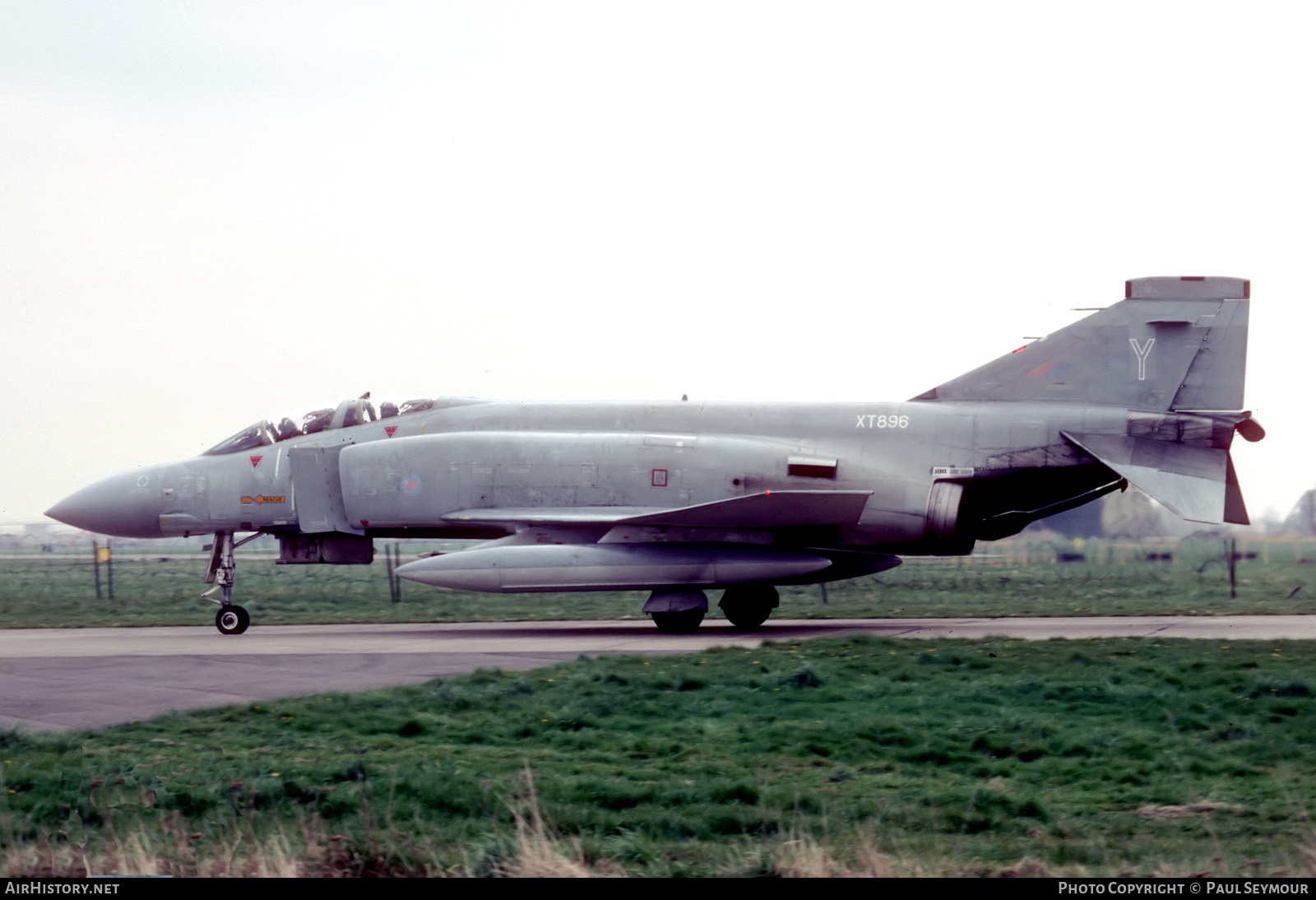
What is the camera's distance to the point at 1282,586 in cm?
3006

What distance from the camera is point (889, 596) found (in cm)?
2898

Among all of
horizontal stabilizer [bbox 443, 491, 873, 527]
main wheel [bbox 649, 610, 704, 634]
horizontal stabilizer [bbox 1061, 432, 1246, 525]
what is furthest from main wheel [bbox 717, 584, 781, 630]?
horizontal stabilizer [bbox 1061, 432, 1246, 525]

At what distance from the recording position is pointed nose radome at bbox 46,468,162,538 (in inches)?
867

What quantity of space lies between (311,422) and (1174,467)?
14157mm

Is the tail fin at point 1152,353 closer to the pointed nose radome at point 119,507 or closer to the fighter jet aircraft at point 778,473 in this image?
the fighter jet aircraft at point 778,473

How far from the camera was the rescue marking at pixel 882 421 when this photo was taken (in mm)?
20562

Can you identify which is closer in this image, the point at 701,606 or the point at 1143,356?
the point at 701,606

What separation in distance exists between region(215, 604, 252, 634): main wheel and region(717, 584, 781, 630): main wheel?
7710 millimetres

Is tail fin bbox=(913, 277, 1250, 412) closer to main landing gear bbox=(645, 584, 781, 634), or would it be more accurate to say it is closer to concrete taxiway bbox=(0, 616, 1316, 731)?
concrete taxiway bbox=(0, 616, 1316, 731)

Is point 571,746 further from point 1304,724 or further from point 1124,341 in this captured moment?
point 1124,341

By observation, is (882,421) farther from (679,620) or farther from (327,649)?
(327,649)

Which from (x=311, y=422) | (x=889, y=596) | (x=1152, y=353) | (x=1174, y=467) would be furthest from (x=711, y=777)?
(x=889, y=596)
